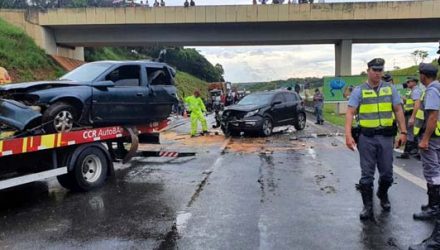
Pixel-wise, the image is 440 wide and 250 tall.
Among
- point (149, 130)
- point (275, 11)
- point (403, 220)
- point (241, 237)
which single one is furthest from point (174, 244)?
point (275, 11)

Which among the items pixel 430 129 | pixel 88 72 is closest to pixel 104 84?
pixel 88 72

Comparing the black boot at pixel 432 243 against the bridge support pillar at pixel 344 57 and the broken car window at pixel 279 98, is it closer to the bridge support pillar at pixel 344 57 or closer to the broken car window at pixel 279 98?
the broken car window at pixel 279 98

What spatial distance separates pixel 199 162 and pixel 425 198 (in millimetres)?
5187

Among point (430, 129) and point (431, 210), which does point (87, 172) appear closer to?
point (431, 210)

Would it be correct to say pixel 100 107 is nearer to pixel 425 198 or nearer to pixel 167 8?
pixel 425 198

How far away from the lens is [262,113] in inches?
656

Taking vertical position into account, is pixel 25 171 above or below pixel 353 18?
below

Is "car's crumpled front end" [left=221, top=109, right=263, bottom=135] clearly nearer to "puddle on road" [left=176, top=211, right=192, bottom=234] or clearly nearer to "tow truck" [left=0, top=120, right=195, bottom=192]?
"tow truck" [left=0, top=120, right=195, bottom=192]

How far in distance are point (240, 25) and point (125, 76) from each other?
25.8 meters

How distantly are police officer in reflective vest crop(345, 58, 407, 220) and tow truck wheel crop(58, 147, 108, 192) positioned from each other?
13.8 ft

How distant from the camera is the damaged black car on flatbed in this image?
740 centimetres

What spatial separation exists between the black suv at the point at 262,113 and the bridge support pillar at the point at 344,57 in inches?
707

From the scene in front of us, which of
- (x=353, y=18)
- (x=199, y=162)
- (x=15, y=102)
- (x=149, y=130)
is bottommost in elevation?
(x=199, y=162)

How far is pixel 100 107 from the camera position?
339 inches
